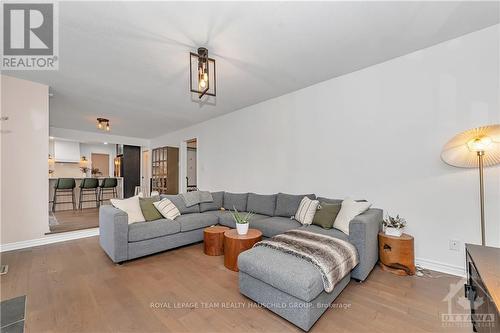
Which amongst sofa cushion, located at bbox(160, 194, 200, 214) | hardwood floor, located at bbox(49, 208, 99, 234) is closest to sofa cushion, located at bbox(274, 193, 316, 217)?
sofa cushion, located at bbox(160, 194, 200, 214)

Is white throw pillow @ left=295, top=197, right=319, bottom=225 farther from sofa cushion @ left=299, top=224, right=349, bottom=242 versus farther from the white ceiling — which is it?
the white ceiling

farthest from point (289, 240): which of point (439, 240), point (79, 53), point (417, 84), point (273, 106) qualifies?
point (79, 53)

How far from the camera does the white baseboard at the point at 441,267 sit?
7.45 ft

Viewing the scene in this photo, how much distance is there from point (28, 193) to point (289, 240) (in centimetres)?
403

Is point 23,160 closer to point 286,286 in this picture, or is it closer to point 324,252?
point 286,286

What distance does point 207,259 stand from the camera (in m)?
2.83

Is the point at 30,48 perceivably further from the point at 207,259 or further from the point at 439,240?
the point at 439,240

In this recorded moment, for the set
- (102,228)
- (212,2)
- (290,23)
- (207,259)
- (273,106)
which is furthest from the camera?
(273,106)

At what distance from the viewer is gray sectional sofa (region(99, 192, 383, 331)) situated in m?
1.56

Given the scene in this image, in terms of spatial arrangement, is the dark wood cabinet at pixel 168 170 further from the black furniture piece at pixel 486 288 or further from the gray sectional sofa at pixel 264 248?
the black furniture piece at pixel 486 288

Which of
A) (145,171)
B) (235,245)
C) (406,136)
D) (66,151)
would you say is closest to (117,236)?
(235,245)

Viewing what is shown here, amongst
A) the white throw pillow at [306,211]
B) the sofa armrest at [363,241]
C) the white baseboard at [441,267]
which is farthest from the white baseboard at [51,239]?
the white baseboard at [441,267]

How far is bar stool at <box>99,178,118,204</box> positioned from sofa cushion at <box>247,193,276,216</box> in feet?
17.6

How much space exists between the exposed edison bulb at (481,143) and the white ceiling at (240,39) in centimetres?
119
